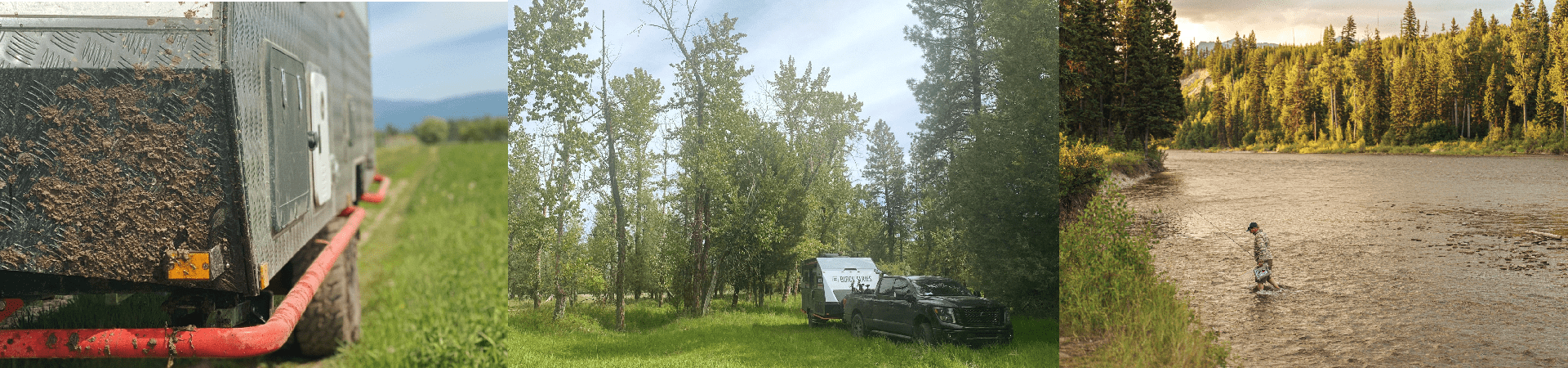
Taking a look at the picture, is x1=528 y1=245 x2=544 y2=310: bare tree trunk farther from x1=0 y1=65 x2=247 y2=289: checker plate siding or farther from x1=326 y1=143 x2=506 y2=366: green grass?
x1=0 y1=65 x2=247 y2=289: checker plate siding

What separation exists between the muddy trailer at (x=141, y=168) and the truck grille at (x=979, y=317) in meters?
3.88

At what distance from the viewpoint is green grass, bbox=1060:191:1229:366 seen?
5.36 metres

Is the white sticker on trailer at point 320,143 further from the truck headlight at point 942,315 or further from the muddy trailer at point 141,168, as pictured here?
the truck headlight at point 942,315

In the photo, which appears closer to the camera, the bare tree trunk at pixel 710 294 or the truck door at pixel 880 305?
the truck door at pixel 880 305

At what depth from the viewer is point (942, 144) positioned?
5.47 metres

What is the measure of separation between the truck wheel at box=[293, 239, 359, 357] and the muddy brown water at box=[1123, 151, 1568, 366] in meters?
5.28

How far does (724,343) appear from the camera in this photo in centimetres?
555

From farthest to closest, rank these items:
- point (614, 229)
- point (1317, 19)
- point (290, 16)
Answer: point (614, 229), point (1317, 19), point (290, 16)

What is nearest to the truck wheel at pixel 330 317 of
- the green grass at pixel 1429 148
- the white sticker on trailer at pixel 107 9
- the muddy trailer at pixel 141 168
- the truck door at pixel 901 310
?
the muddy trailer at pixel 141 168

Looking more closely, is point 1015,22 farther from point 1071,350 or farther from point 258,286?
point 258,286

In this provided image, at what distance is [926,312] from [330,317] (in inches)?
148

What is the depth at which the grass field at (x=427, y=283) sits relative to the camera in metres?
4.68

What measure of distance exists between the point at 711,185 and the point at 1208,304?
11.3 ft

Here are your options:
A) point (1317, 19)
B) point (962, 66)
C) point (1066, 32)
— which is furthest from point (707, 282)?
point (1317, 19)
